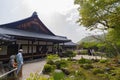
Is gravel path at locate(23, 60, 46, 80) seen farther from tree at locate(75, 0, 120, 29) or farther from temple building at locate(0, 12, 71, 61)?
tree at locate(75, 0, 120, 29)

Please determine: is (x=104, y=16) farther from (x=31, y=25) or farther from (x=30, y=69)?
(x=31, y=25)

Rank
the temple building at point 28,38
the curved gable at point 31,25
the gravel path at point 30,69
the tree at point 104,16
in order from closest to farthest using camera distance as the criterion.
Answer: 1. the tree at point 104,16
2. the gravel path at point 30,69
3. the temple building at point 28,38
4. the curved gable at point 31,25

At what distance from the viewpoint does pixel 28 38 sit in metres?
23.6

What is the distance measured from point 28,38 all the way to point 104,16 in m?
11.0

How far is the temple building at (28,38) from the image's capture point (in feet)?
70.8

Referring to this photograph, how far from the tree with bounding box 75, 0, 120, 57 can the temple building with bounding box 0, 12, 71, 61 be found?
24.6 feet

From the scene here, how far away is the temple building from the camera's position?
70.8 ft

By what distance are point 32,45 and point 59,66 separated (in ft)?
28.5

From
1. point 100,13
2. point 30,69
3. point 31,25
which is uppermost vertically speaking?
point 31,25

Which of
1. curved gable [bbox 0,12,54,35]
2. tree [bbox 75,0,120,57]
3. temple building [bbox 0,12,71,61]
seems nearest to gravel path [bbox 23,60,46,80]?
temple building [bbox 0,12,71,61]

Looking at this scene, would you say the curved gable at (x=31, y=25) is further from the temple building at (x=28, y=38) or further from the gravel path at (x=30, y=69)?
the gravel path at (x=30, y=69)

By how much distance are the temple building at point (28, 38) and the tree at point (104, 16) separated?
24.6 feet

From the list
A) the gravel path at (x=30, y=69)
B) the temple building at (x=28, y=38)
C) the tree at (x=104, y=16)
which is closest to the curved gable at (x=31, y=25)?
the temple building at (x=28, y=38)

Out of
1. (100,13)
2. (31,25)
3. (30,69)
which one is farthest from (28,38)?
(100,13)
